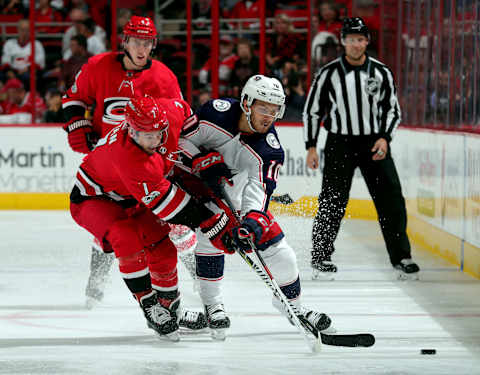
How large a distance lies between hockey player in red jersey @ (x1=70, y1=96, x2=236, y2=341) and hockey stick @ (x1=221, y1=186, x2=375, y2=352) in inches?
5.1

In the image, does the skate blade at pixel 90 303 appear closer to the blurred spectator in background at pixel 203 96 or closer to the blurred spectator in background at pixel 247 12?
the blurred spectator in background at pixel 203 96

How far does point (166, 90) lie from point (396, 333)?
1.40 meters

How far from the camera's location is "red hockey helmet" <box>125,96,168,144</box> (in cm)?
271

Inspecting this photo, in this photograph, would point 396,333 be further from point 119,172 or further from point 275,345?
point 119,172

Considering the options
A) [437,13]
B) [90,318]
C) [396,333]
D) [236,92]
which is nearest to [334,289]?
[396,333]

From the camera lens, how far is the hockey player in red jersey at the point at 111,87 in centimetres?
365

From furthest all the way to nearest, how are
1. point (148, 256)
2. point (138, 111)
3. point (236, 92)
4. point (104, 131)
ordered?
point (236, 92) → point (104, 131) → point (148, 256) → point (138, 111)

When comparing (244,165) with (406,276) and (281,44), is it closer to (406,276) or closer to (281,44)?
(406,276)

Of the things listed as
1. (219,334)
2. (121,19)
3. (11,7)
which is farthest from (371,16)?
(219,334)

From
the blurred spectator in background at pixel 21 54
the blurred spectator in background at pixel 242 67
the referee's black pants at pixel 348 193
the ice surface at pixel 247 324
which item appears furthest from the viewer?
the blurred spectator in background at pixel 21 54

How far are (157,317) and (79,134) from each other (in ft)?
3.55

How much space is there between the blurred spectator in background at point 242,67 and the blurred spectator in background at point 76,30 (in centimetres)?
120

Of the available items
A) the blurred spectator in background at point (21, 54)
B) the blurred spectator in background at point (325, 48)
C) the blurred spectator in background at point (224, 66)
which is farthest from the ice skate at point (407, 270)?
the blurred spectator in background at point (21, 54)

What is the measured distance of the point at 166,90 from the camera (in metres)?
3.71
